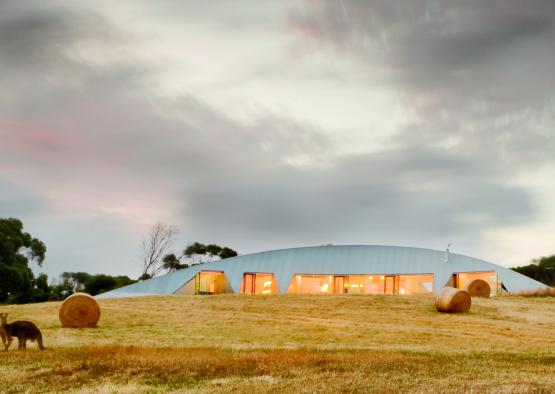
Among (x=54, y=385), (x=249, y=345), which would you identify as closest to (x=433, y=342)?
(x=249, y=345)

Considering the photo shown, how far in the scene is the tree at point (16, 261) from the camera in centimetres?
4778

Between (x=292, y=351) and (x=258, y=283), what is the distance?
38285mm

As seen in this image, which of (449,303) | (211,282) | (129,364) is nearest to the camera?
(129,364)

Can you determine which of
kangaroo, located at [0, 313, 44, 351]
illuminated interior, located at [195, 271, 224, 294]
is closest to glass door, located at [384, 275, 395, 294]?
illuminated interior, located at [195, 271, 224, 294]

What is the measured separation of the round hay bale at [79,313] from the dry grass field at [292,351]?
2.31ft

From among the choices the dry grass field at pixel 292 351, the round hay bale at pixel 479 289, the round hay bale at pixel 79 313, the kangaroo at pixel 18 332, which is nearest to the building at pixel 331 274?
the round hay bale at pixel 479 289

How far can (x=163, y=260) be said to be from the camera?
239 feet

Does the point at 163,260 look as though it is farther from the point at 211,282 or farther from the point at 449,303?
the point at 449,303

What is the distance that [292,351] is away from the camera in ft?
47.5

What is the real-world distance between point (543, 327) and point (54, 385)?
20230mm

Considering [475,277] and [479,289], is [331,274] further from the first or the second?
[479,289]

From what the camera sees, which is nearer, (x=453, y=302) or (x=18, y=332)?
(x=18, y=332)

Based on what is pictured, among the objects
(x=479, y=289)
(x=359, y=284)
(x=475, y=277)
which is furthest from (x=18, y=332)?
(x=475, y=277)

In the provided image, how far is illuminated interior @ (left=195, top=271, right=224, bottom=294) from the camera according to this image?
50.9 meters
